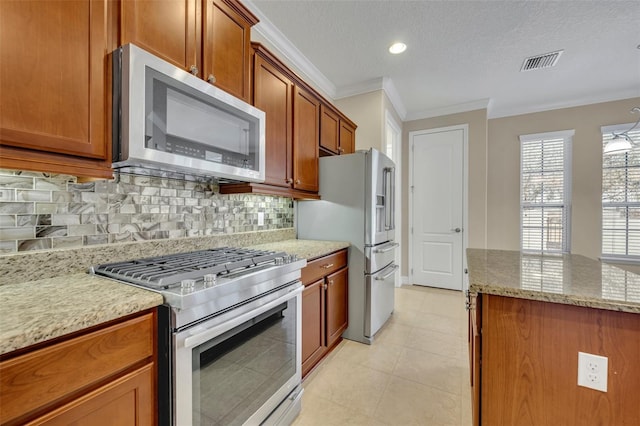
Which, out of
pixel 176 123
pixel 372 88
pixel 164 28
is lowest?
pixel 176 123

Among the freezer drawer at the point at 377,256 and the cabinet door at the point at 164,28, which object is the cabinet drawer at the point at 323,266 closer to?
the freezer drawer at the point at 377,256

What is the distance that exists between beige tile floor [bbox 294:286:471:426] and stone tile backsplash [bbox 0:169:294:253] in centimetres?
131

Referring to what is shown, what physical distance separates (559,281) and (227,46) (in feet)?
6.58

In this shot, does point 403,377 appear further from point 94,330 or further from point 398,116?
point 398,116

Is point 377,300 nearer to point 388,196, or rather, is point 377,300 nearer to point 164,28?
point 388,196

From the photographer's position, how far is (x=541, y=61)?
9.49 ft

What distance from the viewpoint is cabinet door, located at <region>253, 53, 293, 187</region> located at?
1.88m

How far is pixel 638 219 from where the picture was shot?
354 centimetres

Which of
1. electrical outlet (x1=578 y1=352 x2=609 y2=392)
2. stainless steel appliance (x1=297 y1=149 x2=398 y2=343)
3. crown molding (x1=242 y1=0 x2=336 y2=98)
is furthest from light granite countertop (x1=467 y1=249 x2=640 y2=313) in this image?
crown molding (x1=242 y1=0 x2=336 y2=98)

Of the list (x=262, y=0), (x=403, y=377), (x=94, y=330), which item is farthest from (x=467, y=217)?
(x=94, y=330)

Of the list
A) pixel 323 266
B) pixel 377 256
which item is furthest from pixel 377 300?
pixel 323 266

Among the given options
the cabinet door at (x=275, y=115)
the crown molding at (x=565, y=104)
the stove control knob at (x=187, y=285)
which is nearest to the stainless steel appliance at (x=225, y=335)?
the stove control knob at (x=187, y=285)

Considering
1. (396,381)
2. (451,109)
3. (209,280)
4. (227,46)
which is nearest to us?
(209,280)

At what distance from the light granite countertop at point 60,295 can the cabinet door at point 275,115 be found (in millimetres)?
958
